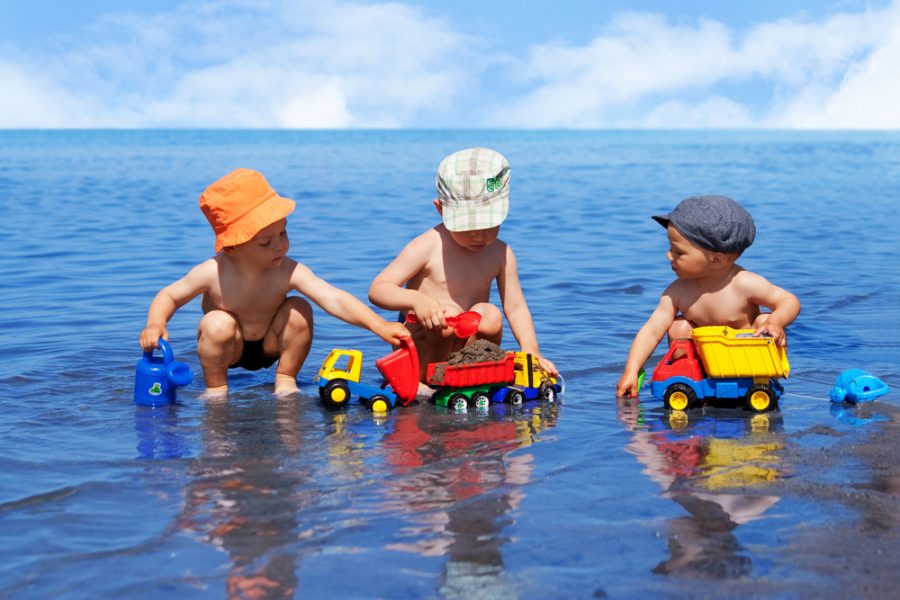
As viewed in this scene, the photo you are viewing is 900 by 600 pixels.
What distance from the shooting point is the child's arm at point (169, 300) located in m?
5.12

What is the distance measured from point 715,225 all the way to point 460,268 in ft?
4.21

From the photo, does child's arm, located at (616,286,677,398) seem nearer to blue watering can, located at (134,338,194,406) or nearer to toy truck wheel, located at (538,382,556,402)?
toy truck wheel, located at (538,382,556,402)

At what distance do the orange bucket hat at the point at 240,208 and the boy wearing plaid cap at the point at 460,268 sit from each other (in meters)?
0.62

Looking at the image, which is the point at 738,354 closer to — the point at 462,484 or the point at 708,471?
the point at 708,471

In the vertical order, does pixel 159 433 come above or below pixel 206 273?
below

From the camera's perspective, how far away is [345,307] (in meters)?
5.25

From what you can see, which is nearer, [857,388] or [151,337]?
[857,388]

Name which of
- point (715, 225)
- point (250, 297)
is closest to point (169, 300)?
point (250, 297)

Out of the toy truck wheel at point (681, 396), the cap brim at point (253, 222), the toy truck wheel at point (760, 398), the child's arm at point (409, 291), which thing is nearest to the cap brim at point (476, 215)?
the child's arm at point (409, 291)

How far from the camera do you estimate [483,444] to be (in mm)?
4355

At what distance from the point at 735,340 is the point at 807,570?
6.87ft

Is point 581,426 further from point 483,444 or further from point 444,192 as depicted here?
point 444,192

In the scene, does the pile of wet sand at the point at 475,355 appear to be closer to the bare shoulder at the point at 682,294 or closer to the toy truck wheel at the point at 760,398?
the bare shoulder at the point at 682,294

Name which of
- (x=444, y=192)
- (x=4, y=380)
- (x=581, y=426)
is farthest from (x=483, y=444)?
(x=4, y=380)
